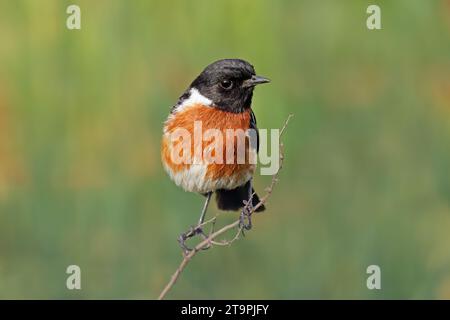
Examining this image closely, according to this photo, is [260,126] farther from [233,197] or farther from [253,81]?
[253,81]

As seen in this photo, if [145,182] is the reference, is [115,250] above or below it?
below

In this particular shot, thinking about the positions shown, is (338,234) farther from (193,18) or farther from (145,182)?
(193,18)

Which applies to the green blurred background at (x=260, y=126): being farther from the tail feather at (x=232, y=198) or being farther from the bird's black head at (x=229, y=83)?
the bird's black head at (x=229, y=83)

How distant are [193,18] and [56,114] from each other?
118cm

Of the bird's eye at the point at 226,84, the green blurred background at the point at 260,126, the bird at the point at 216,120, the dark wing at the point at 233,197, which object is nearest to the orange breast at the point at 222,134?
the bird at the point at 216,120

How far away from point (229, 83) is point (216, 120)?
215 mm

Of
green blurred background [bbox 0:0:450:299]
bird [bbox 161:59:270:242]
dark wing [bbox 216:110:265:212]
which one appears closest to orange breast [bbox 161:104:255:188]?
bird [bbox 161:59:270:242]

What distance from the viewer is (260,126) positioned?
17.9 feet

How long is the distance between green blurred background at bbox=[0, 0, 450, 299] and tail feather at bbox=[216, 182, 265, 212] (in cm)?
44

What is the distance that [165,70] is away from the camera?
19.2 feet

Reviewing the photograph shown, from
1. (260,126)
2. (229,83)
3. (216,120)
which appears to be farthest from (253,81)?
(260,126)

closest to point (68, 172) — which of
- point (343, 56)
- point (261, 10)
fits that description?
point (261, 10)

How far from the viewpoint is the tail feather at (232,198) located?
15.8 feet

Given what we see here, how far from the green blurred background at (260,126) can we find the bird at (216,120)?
798mm
